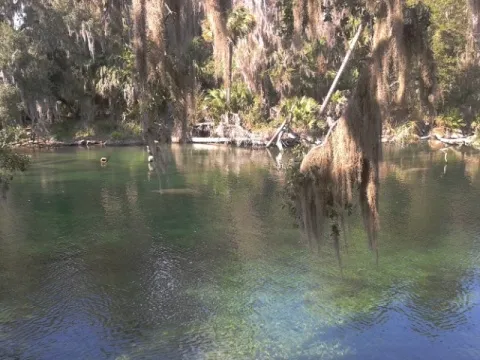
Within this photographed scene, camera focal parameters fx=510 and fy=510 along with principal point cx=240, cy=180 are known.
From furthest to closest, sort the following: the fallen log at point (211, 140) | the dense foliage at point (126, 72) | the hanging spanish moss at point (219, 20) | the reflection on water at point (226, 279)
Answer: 1. the fallen log at point (211, 140)
2. the dense foliage at point (126, 72)
3. the reflection on water at point (226, 279)
4. the hanging spanish moss at point (219, 20)

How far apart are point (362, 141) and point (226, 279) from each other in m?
6.79

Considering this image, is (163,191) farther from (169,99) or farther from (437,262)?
(169,99)

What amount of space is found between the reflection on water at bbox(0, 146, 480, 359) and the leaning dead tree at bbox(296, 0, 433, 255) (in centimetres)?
239

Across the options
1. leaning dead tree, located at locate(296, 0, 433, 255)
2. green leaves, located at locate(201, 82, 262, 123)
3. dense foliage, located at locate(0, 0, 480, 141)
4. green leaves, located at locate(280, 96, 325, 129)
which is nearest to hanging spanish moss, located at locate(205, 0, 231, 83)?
leaning dead tree, located at locate(296, 0, 433, 255)

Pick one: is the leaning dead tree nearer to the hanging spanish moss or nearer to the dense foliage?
the hanging spanish moss

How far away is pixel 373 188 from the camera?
708 centimetres

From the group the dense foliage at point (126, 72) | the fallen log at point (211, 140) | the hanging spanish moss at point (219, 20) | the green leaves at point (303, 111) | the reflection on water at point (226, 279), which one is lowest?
the reflection on water at point (226, 279)

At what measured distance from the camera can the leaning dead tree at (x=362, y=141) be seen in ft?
22.1

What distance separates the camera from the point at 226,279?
12.6m

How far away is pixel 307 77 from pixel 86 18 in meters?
17.5

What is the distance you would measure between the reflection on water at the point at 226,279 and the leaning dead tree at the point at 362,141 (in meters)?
2.39

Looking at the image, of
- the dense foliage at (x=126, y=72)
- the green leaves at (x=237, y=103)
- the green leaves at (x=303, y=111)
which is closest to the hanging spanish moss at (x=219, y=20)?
the dense foliage at (x=126, y=72)

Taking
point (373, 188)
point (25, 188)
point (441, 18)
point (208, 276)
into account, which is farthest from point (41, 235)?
point (441, 18)

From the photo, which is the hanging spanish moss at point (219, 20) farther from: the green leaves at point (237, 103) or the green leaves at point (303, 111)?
the green leaves at point (237, 103)
